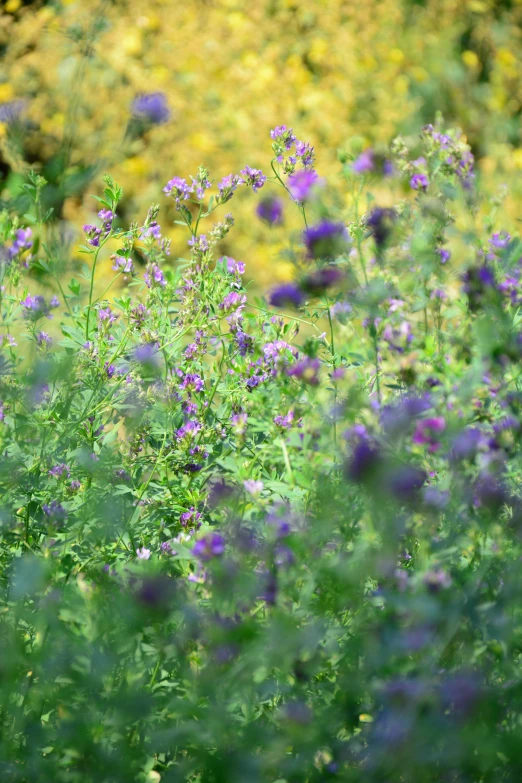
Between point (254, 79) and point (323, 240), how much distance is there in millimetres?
4370

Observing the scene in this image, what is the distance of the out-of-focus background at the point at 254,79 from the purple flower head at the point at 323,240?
3440 millimetres

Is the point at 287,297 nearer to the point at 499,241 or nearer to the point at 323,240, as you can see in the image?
the point at 323,240

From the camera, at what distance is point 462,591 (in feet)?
4.40

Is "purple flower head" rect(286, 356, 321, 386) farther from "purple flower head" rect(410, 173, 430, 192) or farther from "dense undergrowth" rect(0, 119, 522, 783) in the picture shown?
"purple flower head" rect(410, 173, 430, 192)

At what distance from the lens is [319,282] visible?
5.18ft

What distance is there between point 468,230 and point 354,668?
2.68 feet

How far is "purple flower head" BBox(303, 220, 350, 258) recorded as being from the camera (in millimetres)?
1586

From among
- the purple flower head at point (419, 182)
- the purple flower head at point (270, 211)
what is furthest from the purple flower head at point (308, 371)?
the purple flower head at point (419, 182)

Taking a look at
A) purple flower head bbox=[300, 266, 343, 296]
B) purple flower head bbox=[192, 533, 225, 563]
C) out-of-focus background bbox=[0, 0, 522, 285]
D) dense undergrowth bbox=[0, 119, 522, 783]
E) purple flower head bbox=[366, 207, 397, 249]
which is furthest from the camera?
out-of-focus background bbox=[0, 0, 522, 285]

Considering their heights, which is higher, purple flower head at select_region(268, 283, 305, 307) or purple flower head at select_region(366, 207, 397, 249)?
purple flower head at select_region(366, 207, 397, 249)

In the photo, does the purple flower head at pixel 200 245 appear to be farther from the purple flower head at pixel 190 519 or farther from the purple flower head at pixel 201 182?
the purple flower head at pixel 190 519

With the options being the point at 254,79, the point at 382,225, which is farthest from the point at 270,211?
the point at 254,79

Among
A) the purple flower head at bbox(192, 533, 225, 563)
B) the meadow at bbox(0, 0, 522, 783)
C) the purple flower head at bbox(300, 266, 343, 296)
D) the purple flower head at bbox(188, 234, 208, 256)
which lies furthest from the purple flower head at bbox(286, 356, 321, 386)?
the purple flower head at bbox(188, 234, 208, 256)

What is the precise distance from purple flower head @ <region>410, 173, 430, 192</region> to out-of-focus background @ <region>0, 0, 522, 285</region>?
2.89m
